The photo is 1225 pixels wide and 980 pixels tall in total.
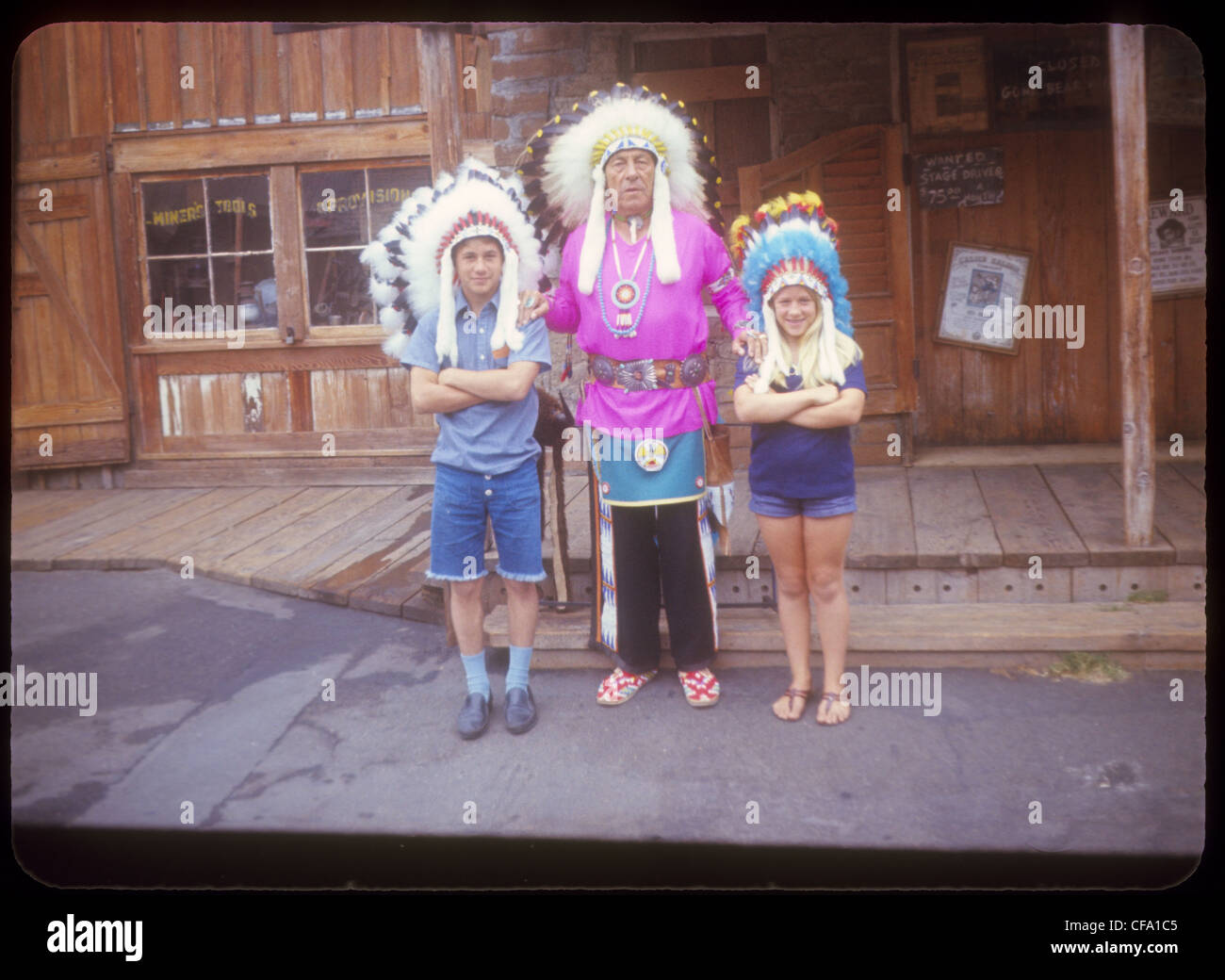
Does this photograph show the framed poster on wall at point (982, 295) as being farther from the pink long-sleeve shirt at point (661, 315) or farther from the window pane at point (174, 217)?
the window pane at point (174, 217)

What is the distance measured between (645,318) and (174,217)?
193 inches

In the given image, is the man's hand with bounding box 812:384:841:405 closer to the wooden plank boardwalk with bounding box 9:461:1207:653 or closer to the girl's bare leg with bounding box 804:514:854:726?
the girl's bare leg with bounding box 804:514:854:726

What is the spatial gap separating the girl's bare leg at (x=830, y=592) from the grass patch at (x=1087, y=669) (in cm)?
82

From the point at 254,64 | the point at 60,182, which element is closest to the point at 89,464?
the point at 60,182

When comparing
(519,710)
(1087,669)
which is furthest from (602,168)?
(1087,669)

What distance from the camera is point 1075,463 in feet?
18.2

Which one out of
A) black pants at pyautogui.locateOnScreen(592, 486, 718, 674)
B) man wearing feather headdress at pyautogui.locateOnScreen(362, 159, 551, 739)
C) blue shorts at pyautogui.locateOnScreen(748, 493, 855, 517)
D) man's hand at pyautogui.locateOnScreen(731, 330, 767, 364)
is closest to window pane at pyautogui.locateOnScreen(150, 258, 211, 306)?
man wearing feather headdress at pyautogui.locateOnScreen(362, 159, 551, 739)

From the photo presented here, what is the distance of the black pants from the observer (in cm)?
371

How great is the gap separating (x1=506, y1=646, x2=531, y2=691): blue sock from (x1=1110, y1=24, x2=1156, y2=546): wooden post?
224 cm

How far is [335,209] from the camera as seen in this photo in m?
7.09

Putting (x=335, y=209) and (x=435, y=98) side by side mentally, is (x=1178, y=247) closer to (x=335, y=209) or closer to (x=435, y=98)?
(x=435, y=98)

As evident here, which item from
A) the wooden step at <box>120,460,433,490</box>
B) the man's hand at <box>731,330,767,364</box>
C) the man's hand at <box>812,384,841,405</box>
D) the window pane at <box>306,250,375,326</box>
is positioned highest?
the window pane at <box>306,250,375,326</box>

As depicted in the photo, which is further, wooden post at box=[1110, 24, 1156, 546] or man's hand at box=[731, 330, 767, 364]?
wooden post at box=[1110, 24, 1156, 546]

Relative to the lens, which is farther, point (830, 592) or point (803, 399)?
point (830, 592)
